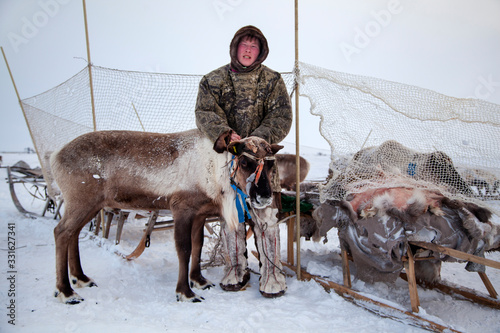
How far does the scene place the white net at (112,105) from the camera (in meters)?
4.70

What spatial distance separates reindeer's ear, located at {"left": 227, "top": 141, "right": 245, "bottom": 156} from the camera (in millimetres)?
2982

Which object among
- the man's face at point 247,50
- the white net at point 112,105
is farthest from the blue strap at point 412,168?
the man's face at point 247,50

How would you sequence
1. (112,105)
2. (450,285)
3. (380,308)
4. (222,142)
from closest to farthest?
(380,308), (222,142), (450,285), (112,105)

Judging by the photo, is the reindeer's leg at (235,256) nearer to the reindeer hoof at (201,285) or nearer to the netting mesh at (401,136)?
the reindeer hoof at (201,285)

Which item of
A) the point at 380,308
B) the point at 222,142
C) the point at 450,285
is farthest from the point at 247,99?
the point at 450,285

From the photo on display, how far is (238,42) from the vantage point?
359 centimetres

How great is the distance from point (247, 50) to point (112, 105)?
2809 millimetres

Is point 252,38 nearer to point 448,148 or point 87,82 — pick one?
point 448,148

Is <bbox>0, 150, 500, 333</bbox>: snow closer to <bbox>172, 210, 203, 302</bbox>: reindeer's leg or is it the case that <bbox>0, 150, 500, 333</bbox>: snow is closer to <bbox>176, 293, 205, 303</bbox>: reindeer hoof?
<bbox>176, 293, 205, 303</bbox>: reindeer hoof

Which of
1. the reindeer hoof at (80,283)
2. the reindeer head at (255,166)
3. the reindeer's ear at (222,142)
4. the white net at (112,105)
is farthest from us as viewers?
the white net at (112,105)

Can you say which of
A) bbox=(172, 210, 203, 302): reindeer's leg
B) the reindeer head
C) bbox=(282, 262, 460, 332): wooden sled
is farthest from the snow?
the reindeer head

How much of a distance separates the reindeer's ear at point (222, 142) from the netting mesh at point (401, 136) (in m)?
1.04

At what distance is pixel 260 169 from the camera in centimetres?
294

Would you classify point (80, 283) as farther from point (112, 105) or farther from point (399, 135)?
point (399, 135)
